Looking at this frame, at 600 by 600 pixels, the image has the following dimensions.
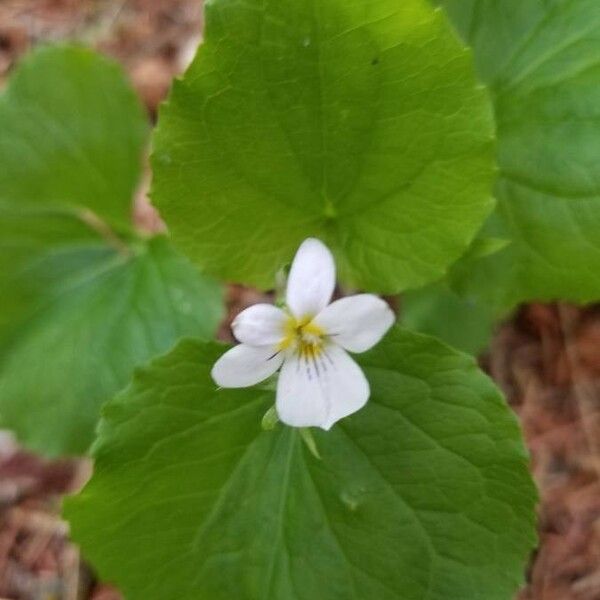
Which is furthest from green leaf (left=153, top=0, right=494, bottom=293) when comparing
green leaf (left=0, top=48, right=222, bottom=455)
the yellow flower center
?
green leaf (left=0, top=48, right=222, bottom=455)

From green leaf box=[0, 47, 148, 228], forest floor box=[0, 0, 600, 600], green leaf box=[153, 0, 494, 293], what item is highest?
green leaf box=[0, 47, 148, 228]

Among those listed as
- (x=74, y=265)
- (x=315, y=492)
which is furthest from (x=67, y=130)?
(x=315, y=492)

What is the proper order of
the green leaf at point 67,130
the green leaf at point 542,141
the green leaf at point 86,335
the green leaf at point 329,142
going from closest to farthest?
the green leaf at point 329,142 < the green leaf at point 542,141 < the green leaf at point 86,335 < the green leaf at point 67,130

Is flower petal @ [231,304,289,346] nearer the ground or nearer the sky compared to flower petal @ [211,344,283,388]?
nearer the sky

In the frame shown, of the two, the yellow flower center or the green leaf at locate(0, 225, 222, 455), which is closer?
the yellow flower center

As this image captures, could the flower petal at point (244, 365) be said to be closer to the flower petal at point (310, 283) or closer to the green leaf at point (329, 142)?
the flower petal at point (310, 283)

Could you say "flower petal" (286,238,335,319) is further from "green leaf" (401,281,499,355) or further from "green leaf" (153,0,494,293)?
"green leaf" (401,281,499,355)

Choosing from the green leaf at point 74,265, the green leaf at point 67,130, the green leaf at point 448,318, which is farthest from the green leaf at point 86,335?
the green leaf at point 448,318
